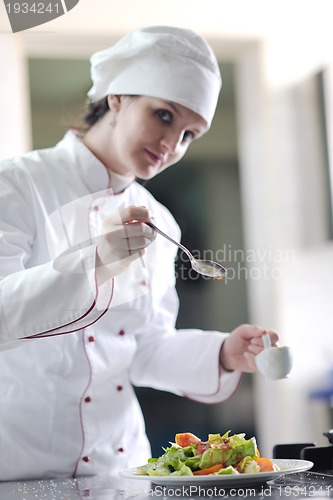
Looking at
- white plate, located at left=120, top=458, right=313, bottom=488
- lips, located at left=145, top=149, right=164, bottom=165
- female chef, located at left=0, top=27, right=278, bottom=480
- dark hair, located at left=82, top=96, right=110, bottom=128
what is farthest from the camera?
dark hair, located at left=82, top=96, right=110, bottom=128

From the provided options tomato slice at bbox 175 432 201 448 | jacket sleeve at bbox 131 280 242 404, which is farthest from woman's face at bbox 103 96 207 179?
tomato slice at bbox 175 432 201 448

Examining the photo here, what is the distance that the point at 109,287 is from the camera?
3.70ft

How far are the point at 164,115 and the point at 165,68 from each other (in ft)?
0.33

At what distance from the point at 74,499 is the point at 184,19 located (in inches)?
115

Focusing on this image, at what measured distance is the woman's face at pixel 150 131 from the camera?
1.43m

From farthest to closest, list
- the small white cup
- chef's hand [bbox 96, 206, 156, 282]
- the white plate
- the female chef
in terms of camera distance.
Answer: the female chef, the small white cup, chef's hand [bbox 96, 206, 156, 282], the white plate

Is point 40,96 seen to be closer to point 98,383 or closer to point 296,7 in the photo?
point 296,7

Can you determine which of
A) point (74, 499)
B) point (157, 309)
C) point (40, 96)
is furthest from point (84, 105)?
point (40, 96)

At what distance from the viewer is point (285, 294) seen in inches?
143

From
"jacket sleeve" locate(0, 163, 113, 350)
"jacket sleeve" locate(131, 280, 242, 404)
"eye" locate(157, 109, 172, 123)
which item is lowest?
"jacket sleeve" locate(131, 280, 242, 404)

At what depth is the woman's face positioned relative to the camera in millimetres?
1435

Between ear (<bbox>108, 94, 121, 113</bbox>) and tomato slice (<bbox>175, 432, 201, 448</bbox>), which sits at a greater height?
ear (<bbox>108, 94, 121, 113</bbox>)

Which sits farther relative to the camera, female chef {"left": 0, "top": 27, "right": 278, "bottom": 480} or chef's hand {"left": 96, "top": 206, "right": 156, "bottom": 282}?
female chef {"left": 0, "top": 27, "right": 278, "bottom": 480}

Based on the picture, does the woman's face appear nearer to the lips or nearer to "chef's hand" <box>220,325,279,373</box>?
the lips
